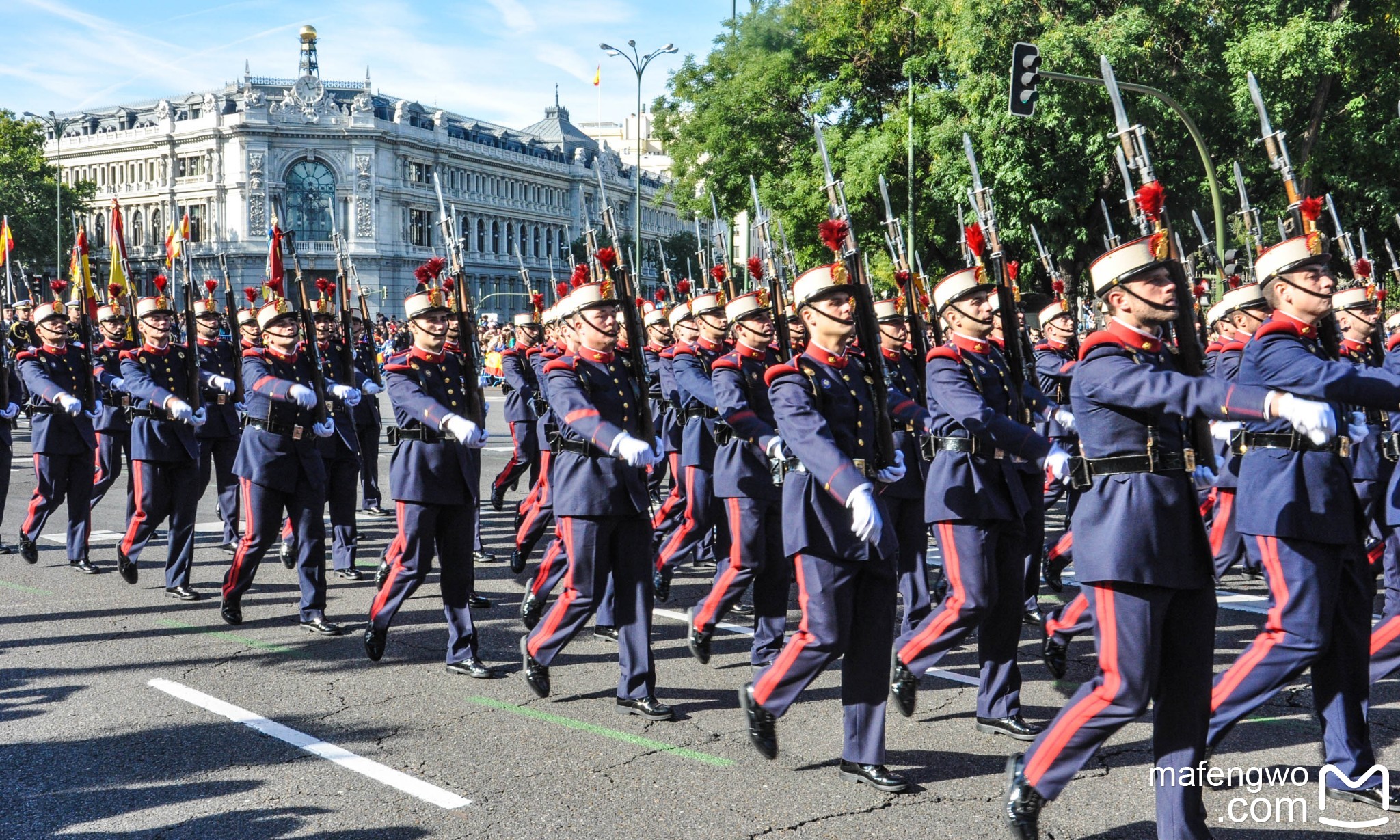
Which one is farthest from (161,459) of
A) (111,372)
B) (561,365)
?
(561,365)

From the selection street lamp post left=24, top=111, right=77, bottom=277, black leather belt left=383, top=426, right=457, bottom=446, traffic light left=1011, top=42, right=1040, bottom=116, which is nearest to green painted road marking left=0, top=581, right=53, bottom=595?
black leather belt left=383, top=426, right=457, bottom=446

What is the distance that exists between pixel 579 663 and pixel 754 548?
1.10 metres

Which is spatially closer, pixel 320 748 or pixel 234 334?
pixel 320 748

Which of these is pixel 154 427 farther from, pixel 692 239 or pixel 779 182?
pixel 692 239

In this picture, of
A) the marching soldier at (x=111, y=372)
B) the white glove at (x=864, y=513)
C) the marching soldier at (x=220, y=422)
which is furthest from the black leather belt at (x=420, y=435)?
the marching soldier at (x=111, y=372)

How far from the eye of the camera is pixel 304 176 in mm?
85938

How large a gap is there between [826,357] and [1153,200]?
4.36 feet

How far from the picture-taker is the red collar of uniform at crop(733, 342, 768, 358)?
7441 mm

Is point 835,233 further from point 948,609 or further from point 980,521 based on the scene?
point 948,609

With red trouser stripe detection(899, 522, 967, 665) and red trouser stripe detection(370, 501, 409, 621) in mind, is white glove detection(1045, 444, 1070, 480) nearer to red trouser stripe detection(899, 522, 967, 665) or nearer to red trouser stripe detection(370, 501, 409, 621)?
red trouser stripe detection(899, 522, 967, 665)

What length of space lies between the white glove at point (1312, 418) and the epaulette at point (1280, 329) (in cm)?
81

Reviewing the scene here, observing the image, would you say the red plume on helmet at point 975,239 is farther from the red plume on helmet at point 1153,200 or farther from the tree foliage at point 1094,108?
the tree foliage at point 1094,108

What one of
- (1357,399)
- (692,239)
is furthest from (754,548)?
(692,239)

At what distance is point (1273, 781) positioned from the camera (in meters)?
4.84
